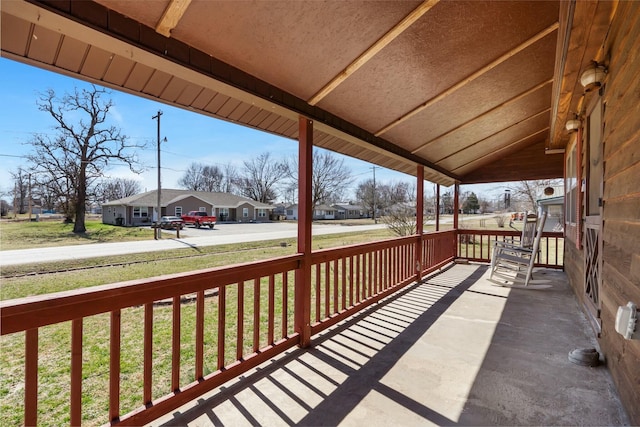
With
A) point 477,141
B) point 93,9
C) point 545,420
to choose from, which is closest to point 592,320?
point 545,420

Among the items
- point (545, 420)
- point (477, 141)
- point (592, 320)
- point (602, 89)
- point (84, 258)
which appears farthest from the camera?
point (84, 258)

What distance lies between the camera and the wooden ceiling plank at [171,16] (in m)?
1.39

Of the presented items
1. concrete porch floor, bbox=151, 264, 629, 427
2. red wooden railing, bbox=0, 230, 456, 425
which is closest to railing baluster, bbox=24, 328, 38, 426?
red wooden railing, bbox=0, 230, 456, 425

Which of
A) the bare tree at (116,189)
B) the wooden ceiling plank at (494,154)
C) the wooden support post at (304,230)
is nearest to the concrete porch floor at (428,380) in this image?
the wooden support post at (304,230)

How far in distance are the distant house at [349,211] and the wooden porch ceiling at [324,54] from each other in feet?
131

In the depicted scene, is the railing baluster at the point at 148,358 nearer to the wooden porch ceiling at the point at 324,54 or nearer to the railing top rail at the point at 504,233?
the wooden porch ceiling at the point at 324,54

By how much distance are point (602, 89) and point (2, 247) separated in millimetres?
15774

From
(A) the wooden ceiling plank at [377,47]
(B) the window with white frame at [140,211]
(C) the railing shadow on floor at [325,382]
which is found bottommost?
(C) the railing shadow on floor at [325,382]

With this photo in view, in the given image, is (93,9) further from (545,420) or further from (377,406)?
(545,420)

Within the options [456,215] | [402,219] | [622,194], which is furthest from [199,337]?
[402,219]

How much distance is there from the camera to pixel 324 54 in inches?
76.7

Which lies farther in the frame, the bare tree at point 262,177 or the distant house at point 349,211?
the distant house at point 349,211

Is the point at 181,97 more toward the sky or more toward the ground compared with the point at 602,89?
more toward the ground

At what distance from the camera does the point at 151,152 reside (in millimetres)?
13828
